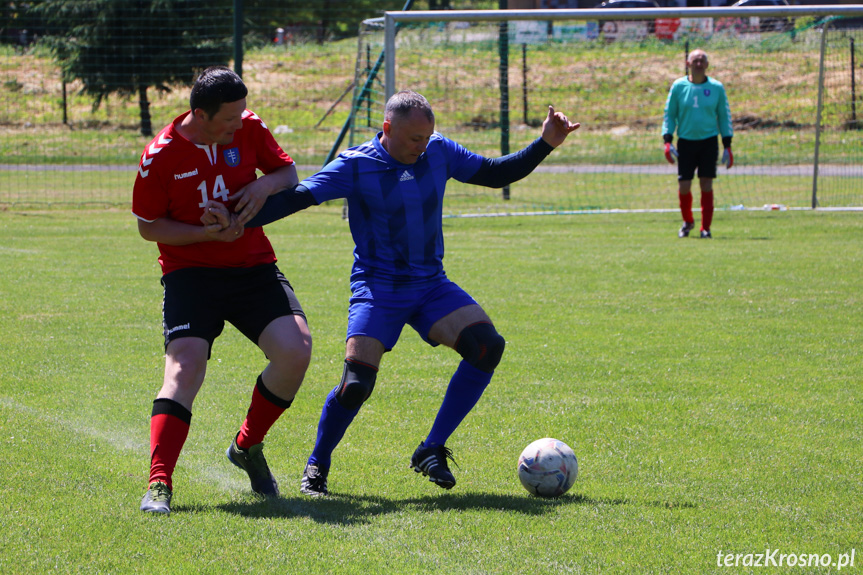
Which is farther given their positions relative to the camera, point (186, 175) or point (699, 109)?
point (699, 109)

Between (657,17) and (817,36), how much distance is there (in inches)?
242

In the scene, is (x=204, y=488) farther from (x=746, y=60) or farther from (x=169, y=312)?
(x=746, y=60)

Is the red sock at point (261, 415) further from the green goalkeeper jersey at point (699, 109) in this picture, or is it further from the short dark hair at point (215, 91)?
the green goalkeeper jersey at point (699, 109)

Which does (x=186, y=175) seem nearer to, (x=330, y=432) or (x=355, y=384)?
(x=355, y=384)

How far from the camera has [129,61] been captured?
21.5 m

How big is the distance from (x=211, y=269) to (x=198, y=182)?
0.40 metres

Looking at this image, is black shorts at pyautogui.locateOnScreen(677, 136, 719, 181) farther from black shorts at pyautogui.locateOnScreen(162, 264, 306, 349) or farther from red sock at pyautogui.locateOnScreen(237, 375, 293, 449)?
red sock at pyautogui.locateOnScreen(237, 375, 293, 449)

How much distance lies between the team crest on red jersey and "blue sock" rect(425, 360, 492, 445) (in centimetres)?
141

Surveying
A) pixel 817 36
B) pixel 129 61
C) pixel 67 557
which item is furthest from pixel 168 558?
pixel 129 61

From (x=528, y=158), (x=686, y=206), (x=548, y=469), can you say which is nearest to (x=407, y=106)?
(x=528, y=158)

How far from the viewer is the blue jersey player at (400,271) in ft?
14.4

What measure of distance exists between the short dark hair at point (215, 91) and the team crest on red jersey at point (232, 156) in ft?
1.00

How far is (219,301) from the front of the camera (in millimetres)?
4375

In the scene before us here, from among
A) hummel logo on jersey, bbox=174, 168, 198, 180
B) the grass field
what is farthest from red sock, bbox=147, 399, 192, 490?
hummel logo on jersey, bbox=174, 168, 198, 180
